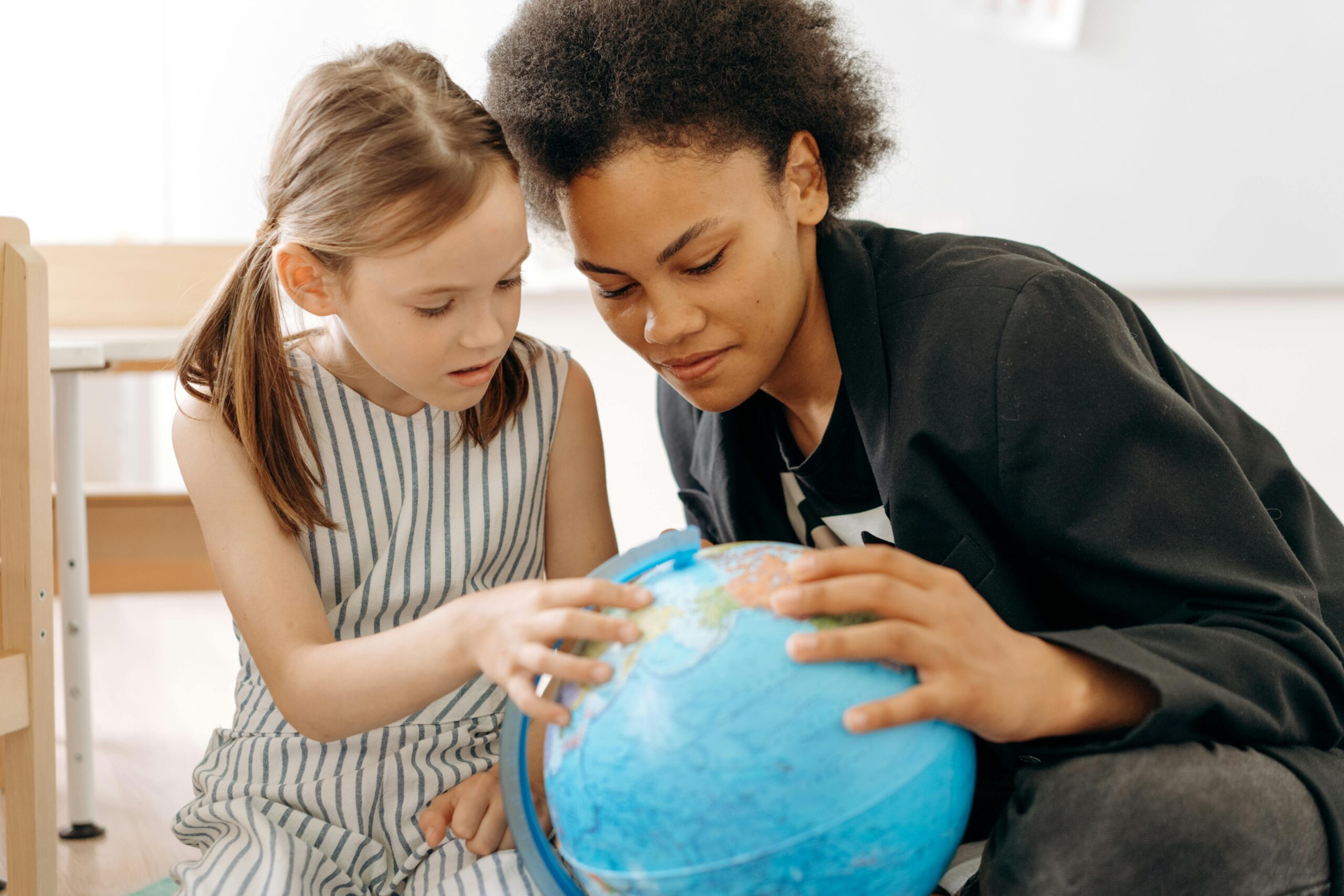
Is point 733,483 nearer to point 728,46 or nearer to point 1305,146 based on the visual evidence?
point 728,46

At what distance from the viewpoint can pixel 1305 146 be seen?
3.87 meters

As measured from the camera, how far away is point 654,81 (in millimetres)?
1324

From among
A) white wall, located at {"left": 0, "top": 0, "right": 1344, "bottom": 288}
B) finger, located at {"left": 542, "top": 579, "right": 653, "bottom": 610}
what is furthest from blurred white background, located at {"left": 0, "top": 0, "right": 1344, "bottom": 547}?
finger, located at {"left": 542, "top": 579, "right": 653, "bottom": 610}

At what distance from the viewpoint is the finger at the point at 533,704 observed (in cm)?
96

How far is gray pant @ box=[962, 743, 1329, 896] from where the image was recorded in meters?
0.95

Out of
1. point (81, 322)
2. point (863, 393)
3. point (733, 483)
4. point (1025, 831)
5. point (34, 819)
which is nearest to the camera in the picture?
point (1025, 831)

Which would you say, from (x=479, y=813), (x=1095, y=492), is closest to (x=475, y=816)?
(x=479, y=813)

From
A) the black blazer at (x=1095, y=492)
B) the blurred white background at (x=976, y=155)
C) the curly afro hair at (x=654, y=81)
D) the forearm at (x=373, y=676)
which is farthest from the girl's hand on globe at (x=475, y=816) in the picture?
the blurred white background at (x=976, y=155)

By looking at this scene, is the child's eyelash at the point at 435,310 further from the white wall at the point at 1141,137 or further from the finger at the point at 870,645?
the white wall at the point at 1141,137

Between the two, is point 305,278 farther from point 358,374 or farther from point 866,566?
point 866,566

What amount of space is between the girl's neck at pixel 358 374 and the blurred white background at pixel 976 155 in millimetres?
2327

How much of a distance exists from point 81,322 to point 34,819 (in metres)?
2.22

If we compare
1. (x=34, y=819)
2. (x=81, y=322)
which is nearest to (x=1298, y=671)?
(x=34, y=819)

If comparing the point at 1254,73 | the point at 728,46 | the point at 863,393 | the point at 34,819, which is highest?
the point at 1254,73
